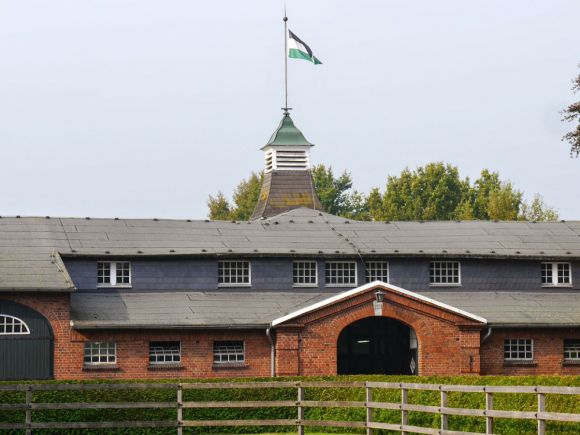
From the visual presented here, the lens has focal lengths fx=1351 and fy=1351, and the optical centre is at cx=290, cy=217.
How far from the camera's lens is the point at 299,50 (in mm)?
63812

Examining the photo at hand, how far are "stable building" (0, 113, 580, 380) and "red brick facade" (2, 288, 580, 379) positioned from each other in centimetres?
5

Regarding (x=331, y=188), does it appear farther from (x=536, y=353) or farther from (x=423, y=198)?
(x=536, y=353)

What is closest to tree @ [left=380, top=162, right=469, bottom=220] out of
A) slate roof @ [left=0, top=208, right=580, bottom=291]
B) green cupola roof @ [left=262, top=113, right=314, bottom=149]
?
green cupola roof @ [left=262, top=113, right=314, bottom=149]

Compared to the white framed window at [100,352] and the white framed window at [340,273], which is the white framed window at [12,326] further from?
the white framed window at [340,273]

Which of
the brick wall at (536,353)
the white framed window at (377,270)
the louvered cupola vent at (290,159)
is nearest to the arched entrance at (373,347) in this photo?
the white framed window at (377,270)

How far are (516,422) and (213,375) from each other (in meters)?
17.0

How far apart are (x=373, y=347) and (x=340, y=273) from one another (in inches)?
120

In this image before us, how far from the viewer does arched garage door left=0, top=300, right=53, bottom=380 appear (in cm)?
4362

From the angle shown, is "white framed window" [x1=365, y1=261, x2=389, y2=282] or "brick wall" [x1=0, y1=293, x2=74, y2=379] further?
"white framed window" [x1=365, y1=261, x2=389, y2=282]

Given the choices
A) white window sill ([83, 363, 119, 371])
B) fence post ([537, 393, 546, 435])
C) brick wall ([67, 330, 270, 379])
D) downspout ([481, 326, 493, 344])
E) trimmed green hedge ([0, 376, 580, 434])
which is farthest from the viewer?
downspout ([481, 326, 493, 344])

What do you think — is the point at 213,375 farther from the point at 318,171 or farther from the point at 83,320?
the point at 318,171

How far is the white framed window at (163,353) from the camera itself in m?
45.6

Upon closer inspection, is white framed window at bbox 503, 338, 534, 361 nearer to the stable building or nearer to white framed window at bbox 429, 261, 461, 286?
the stable building

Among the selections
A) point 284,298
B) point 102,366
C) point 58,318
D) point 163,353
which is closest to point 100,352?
point 102,366
